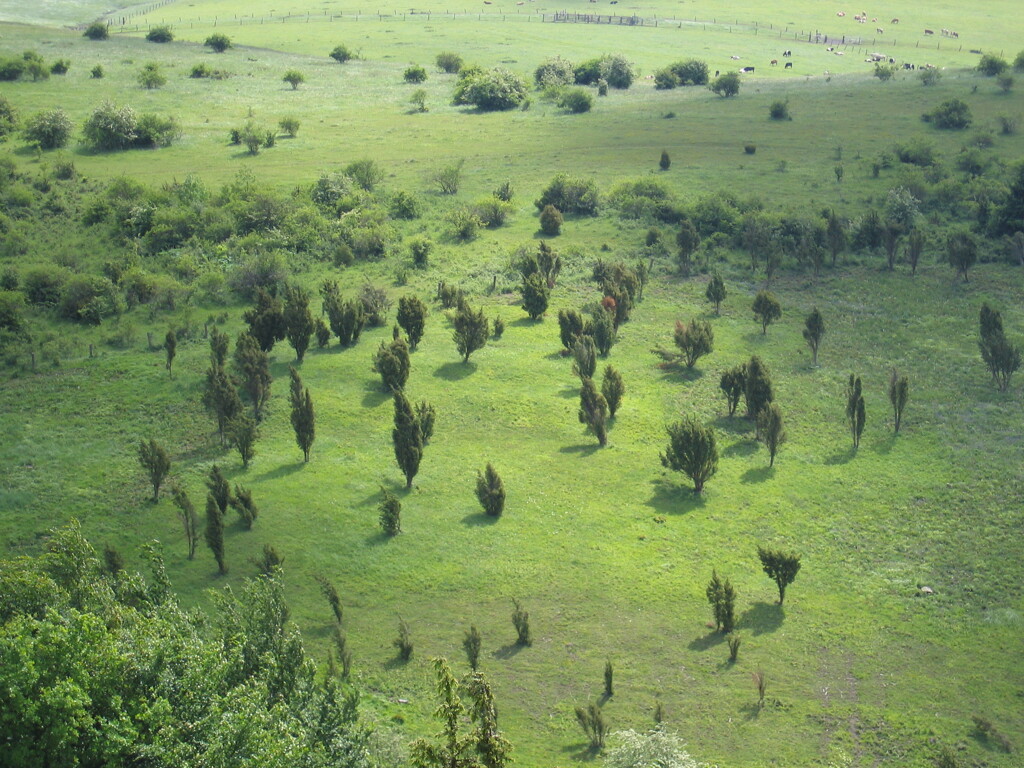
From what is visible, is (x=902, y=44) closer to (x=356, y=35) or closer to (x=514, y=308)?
(x=356, y=35)

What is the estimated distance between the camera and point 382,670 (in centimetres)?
2762

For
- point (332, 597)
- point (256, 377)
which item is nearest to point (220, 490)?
point (332, 597)

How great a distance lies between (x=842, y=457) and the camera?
3975 centimetres

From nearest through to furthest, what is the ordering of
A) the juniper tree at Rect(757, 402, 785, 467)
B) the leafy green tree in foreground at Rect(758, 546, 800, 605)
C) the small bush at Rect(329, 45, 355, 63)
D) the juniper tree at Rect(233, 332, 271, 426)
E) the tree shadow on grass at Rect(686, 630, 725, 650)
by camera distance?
1. the tree shadow on grass at Rect(686, 630, 725, 650)
2. the leafy green tree in foreground at Rect(758, 546, 800, 605)
3. the juniper tree at Rect(757, 402, 785, 467)
4. the juniper tree at Rect(233, 332, 271, 426)
5. the small bush at Rect(329, 45, 355, 63)

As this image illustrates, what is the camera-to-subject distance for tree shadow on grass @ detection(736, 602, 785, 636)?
29.6 meters

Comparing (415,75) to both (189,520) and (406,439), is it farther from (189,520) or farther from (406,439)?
(189,520)

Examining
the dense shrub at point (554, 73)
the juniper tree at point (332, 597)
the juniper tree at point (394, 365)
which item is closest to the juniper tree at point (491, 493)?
the juniper tree at point (332, 597)

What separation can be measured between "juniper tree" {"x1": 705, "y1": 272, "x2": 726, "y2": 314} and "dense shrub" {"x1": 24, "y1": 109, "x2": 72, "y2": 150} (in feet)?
154

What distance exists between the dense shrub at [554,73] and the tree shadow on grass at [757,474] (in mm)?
66750

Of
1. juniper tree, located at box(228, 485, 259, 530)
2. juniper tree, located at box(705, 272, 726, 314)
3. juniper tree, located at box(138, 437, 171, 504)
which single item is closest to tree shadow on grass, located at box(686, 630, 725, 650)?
juniper tree, located at box(228, 485, 259, 530)

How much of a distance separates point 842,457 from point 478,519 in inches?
570

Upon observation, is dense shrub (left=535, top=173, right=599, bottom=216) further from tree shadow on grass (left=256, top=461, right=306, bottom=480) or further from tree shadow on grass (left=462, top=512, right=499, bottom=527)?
tree shadow on grass (left=462, top=512, right=499, bottom=527)

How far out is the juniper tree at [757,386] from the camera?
137ft

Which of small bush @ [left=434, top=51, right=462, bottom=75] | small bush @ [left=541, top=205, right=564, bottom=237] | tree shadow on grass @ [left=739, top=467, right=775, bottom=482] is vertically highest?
small bush @ [left=434, top=51, right=462, bottom=75]
